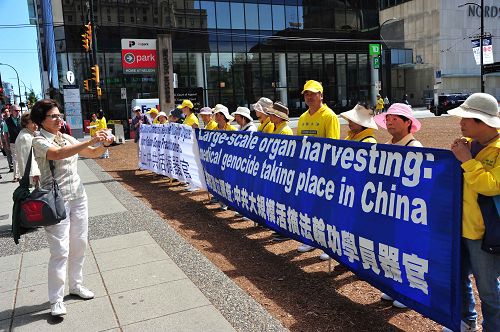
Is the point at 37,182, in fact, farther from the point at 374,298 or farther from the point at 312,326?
the point at 374,298

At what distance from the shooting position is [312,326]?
3.61m

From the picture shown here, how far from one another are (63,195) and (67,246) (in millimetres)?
455

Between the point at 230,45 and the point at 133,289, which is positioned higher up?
the point at 230,45

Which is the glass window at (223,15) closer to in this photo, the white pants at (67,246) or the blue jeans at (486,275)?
the white pants at (67,246)

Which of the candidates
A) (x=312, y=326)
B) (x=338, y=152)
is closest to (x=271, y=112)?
(x=338, y=152)

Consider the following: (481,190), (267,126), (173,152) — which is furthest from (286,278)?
(173,152)

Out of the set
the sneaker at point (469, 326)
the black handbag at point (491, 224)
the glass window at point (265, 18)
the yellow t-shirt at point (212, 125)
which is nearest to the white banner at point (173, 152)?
the yellow t-shirt at point (212, 125)

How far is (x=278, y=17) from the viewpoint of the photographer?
135 feet

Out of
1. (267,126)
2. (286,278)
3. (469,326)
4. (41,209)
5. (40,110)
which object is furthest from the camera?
(267,126)

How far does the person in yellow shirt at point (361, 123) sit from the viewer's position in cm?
445

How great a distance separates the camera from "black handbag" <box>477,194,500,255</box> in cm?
266

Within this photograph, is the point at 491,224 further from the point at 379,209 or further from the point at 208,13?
the point at 208,13

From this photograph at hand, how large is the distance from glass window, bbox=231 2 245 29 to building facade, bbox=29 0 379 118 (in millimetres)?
84

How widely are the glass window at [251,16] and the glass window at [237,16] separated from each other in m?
0.40
